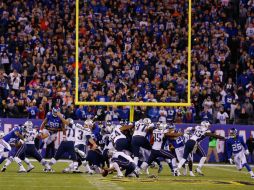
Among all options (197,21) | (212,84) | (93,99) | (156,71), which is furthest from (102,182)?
(197,21)

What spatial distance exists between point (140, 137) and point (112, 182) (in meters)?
2.72

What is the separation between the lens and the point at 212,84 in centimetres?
2673

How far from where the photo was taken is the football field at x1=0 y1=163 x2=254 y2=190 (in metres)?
16.4

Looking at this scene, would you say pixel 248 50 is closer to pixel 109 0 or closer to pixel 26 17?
pixel 109 0

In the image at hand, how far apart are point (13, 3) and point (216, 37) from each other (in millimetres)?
6575

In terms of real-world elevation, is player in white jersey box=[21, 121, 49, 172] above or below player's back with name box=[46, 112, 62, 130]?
below

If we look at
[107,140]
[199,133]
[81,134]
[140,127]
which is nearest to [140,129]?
[140,127]

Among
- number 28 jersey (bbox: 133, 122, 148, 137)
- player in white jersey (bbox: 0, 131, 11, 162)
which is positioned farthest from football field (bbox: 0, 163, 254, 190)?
number 28 jersey (bbox: 133, 122, 148, 137)

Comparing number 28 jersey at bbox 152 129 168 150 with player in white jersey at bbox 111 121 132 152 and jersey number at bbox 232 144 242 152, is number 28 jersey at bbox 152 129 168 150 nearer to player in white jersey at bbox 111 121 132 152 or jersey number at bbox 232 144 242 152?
Result: player in white jersey at bbox 111 121 132 152

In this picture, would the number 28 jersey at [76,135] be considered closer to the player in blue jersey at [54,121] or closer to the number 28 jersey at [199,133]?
the player in blue jersey at [54,121]

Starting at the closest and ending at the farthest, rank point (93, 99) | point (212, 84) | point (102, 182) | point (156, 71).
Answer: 1. point (102, 182)
2. point (93, 99)
3. point (156, 71)
4. point (212, 84)

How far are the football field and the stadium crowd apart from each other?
13.4 feet

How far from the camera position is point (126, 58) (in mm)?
25078

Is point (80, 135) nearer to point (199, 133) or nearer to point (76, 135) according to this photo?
point (76, 135)
